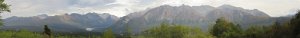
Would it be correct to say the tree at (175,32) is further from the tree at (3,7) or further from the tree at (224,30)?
the tree at (3,7)

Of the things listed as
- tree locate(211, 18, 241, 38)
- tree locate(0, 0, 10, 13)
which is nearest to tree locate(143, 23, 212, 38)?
tree locate(211, 18, 241, 38)

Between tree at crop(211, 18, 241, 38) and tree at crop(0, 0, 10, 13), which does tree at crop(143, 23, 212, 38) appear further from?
tree at crop(0, 0, 10, 13)

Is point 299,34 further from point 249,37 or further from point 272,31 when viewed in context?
point 249,37

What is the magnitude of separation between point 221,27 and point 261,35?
7.50 m

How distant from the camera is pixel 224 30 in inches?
4257

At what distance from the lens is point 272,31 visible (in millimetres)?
100938

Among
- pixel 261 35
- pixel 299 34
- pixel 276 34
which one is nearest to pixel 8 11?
pixel 299 34

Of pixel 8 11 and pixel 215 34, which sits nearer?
pixel 8 11

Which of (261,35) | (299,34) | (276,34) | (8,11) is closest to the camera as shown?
(8,11)

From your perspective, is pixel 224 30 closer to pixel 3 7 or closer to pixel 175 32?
pixel 175 32

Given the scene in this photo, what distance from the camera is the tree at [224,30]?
107 metres

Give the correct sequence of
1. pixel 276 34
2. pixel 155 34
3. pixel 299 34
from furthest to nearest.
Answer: pixel 155 34
pixel 276 34
pixel 299 34

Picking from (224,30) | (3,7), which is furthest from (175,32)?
(3,7)

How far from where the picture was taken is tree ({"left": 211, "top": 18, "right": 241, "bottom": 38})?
10688 cm
